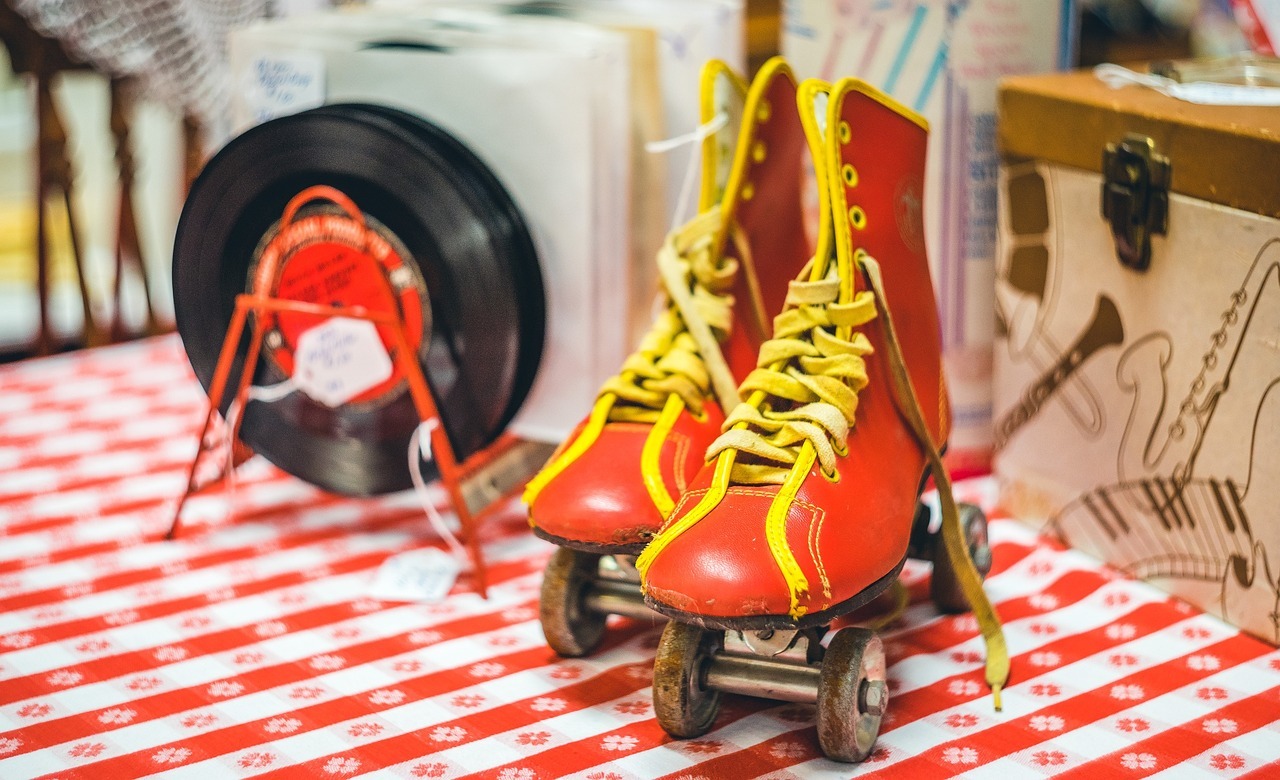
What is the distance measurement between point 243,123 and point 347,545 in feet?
→ 1.45

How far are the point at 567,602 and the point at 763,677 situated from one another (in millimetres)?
179

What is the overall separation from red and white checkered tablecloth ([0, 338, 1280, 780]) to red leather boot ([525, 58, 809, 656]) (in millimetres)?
74

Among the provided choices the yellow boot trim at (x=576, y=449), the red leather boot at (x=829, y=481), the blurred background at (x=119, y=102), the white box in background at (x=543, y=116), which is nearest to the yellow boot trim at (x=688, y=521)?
the red leather boot at (x=829, y=481)

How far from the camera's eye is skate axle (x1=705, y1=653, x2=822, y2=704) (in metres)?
0.86

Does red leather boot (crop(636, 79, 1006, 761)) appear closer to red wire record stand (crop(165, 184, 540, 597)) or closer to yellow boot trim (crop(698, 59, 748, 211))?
yellow boot trim (crop(698, 59, 748, 211))

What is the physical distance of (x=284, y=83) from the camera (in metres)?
1.27

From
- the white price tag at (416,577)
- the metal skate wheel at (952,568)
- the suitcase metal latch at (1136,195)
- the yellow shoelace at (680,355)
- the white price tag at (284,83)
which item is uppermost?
the white price tag at (284,83)

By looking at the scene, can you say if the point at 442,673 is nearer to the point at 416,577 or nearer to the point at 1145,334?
the point at 416,577

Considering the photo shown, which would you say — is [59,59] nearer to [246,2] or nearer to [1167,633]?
[246,2]

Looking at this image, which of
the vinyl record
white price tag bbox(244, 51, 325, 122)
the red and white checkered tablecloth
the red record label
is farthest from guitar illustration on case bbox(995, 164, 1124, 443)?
white price tag bbox(244, 51, 325, 122)

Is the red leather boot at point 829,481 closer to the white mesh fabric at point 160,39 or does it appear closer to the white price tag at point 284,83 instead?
the white price tag at point 284,83

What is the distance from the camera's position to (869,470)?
89 centimetres

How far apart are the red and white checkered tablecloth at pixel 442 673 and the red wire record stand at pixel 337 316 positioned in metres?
0.05

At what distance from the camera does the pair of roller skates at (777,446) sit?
82 cm
